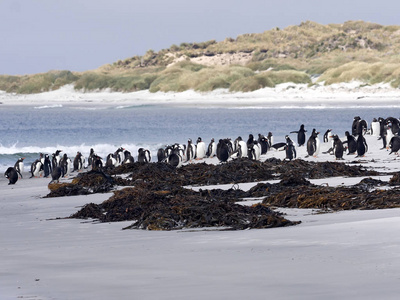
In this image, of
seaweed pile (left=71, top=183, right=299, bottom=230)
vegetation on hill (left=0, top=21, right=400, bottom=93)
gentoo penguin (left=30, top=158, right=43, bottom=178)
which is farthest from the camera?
vegetation on hill (left=0, top=21, right=400, bottom=93)

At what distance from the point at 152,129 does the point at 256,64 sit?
193ft

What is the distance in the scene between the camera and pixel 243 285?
4277 mm

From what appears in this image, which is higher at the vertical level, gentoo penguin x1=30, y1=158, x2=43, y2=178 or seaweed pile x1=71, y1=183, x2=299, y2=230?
seaweed pile x1=71, y1=183, x2=299, y2=230

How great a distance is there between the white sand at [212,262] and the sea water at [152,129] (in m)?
15.9

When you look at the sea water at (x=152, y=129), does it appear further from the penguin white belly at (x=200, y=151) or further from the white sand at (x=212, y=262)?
the white sand at (x=212, y=262)

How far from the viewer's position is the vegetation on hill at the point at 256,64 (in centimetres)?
7175

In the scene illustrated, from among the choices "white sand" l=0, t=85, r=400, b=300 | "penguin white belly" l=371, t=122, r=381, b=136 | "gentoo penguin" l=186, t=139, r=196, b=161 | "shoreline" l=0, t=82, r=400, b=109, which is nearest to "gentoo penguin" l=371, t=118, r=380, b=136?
"penguin white belly" l=371, t=122, r=381, b=136

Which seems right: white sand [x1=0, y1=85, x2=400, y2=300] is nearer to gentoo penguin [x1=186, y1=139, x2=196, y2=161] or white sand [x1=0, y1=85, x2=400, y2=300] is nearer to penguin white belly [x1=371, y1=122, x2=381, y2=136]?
gentoo penguin [x1=186, y1=139, x2=196, y2=161]

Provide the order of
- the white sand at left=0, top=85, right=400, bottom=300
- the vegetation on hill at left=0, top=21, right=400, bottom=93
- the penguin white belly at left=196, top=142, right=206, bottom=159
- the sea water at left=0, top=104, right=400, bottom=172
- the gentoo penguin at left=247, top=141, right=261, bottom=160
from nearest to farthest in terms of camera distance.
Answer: the white sand at left=0, top=85, right=400, bottom=300, the gentoo penguin at left=247, top=141, right=261, bottom=160, the penguin white belly at left=196, top=142, right=206, bottom=159, the sea water at left=0, top=104, right=400, bottom=172, the vegetation on hill at left=0, top=21, right=400, bottom=93

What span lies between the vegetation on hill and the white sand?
55.6 m

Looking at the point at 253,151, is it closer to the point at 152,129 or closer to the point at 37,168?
the point at 37,168

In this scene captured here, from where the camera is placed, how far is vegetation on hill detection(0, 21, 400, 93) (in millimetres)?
71750

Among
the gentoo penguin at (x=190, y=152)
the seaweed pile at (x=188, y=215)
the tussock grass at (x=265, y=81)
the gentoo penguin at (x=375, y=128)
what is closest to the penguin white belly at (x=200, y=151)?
the gentoo penguin at (x=190, y=152)

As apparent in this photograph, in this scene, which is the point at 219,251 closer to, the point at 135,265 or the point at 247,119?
the point at 135,265
